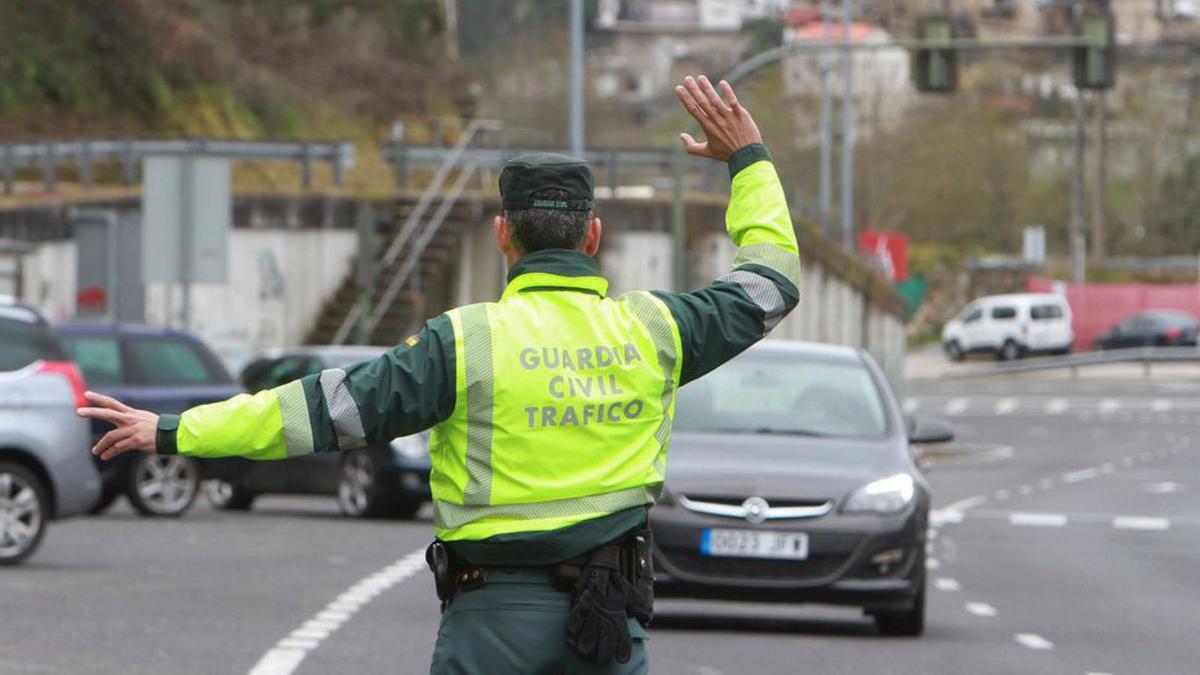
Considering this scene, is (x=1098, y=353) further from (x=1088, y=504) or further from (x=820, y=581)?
(x=820, y=581)

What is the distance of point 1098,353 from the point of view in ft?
266

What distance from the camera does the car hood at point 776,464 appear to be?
13789mm

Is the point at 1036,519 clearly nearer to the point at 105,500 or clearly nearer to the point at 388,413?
the point at 105,500

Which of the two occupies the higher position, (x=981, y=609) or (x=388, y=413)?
(x=388, y=413)

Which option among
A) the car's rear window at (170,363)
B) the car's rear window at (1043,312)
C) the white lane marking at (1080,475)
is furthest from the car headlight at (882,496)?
the car's rear window at (1043,312)

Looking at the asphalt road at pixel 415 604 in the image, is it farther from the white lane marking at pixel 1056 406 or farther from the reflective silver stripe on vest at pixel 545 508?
the white lane marking at pixel 1056 406

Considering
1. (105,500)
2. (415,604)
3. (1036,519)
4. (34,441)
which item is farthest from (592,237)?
(1036,519)

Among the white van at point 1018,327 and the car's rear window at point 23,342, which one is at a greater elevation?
the car's rear window at point 23,342

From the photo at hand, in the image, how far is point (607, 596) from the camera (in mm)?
5645

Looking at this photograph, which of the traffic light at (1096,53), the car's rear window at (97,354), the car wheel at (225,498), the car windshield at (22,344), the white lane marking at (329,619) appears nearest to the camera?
the white lane marking at (329,619)

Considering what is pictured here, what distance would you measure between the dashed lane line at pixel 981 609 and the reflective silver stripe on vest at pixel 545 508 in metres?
10.3

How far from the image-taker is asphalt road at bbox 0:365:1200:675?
12.7m

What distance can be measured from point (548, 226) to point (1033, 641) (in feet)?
28.8

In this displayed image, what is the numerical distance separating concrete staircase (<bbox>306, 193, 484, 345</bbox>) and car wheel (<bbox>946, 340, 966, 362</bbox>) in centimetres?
4407
